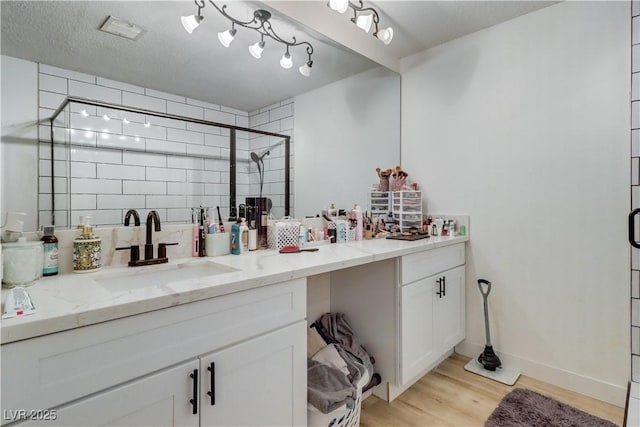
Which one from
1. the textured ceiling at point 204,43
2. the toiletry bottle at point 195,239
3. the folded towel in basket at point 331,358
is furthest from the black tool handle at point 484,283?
the toiletry bottle at point 195,239

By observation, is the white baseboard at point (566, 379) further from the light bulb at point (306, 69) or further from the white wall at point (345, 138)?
the light bulb at point (306, 69)

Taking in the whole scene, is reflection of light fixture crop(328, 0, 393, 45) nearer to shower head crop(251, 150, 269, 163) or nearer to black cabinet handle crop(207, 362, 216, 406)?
shower head crop(251, 150, 269, 163)

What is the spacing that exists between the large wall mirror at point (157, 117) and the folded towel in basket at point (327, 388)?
87cm

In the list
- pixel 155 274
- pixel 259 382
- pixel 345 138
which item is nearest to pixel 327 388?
pixel 259 382

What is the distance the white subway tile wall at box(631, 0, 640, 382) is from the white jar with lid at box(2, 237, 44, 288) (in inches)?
103

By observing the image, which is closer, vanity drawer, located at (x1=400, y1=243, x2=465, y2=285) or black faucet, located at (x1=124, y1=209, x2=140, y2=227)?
black faucet, located at (x1=124, y1=209, x2=140, y2=227)

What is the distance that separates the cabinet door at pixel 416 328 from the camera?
1695 millimetres

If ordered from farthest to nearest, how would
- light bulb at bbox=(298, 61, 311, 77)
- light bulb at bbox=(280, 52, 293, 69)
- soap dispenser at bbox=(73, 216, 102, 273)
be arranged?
1. light bulb at bbox=(298, 61, 311, 77)
2. light bulb at bbox=(280, 52, 293, 69)
3. soap dispenser at bbox=(73, 216, 102, 273)

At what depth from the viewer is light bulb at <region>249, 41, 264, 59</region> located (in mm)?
1748

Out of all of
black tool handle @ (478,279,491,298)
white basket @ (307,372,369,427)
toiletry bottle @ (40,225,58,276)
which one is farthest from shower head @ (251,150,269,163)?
black tool handle @ (478,279,491,298)

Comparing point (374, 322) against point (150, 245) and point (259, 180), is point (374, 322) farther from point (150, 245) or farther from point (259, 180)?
point (150, 245)

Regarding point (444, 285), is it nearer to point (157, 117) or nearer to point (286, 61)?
point (286, 61)

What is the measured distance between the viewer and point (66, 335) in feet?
2.39

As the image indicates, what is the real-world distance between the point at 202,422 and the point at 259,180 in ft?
3.73
